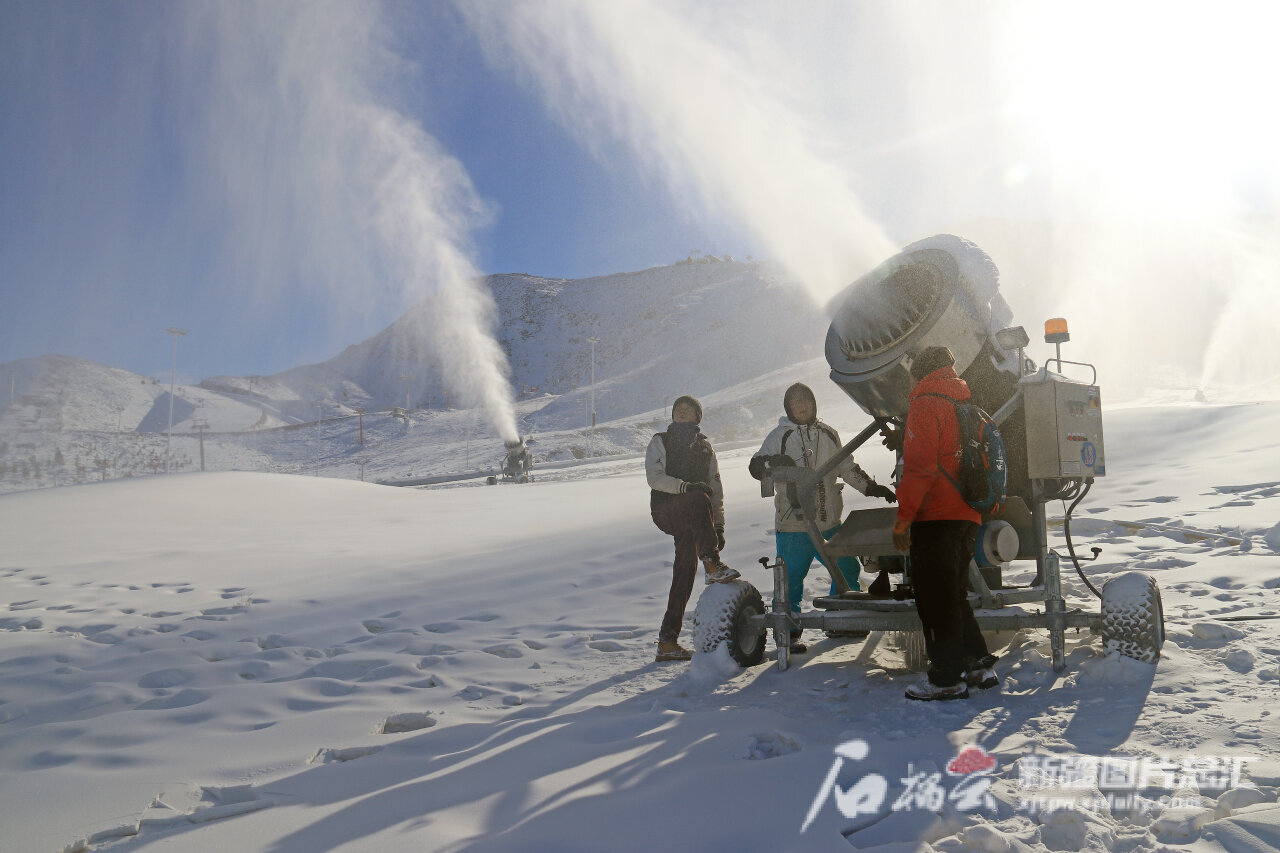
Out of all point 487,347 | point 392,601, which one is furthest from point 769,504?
point 487,347

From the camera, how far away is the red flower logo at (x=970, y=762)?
10.2 feet

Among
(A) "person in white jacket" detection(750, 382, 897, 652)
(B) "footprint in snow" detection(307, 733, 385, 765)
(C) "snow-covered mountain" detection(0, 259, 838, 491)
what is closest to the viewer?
(B) "footprint in snow" detection(307, 733, 385, 765)

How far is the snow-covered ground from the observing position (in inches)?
110

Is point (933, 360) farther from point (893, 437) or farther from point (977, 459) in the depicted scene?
point (893, 437)

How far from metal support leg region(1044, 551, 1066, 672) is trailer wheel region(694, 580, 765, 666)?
5.37 ft

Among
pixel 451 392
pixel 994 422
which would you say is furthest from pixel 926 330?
pixel 451 392

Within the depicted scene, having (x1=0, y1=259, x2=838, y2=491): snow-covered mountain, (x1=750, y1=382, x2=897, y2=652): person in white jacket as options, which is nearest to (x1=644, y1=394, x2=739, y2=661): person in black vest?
(x1=750, y1=382, x2=897, y2=652): person in white jacket

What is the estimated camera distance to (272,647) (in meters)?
6.23

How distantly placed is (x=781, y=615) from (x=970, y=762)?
64.4 inches

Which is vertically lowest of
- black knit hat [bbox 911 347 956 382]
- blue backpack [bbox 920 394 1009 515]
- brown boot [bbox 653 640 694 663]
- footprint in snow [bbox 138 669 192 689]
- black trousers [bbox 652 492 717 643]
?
brown boot [bbox 653 640 694 663]

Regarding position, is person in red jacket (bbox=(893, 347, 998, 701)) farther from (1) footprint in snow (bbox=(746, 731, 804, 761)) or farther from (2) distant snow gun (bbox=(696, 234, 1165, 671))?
(1) footprint in snow (bbox=(746, 731, 804, 761))

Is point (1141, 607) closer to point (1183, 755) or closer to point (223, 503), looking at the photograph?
point (1183, 755)

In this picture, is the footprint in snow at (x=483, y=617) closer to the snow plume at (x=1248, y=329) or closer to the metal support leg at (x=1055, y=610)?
the metal support leg at (x=1055, y=610)

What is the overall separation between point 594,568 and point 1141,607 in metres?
6.43
